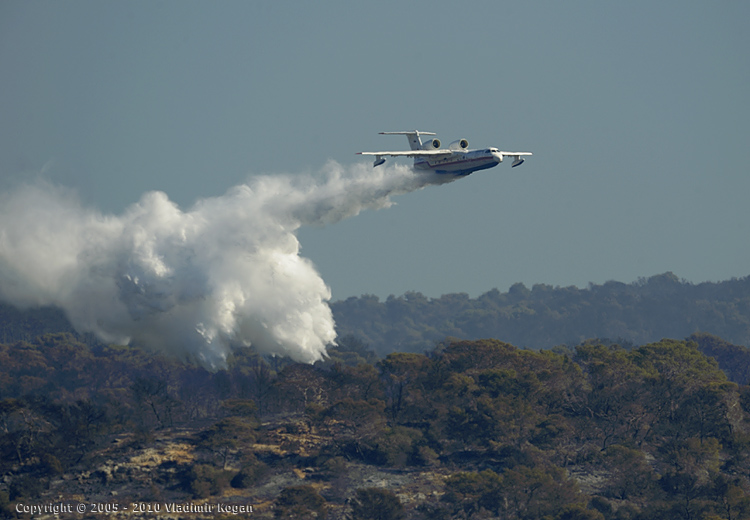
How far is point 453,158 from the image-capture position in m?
87.0

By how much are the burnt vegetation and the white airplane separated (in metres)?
19.0

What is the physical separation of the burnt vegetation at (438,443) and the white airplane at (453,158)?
62.2 ft

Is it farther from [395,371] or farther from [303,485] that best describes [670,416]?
[303,485]

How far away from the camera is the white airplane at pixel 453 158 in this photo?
277 ft

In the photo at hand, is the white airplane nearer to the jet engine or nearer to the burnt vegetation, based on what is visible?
the jet engine

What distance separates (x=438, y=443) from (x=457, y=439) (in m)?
1.68

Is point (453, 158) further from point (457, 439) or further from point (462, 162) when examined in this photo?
point (457, 439)

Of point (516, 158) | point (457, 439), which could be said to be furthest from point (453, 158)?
point (457, 439)

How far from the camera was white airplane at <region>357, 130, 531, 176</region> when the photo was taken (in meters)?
84.6

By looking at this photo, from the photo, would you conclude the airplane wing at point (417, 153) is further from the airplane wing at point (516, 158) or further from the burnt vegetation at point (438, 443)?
the burnt vegetation at point (438, 443)

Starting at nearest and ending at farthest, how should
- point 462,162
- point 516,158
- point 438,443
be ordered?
point 462,162, point 438,443, point 516,158

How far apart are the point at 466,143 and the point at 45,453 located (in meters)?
39.6

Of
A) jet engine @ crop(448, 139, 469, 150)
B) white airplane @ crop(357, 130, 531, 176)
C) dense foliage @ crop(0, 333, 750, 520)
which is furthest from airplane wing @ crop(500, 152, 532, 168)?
dense foliage @ crop(0, 333, 750, 520)

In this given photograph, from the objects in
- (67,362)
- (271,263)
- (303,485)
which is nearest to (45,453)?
(303,485)
